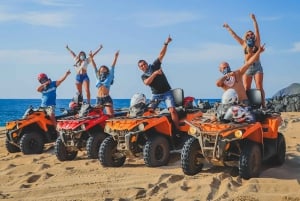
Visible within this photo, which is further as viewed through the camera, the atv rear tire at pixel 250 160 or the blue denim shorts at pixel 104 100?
the blue denim shorts at pixel 104 100

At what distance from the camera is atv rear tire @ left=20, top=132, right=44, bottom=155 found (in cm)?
1281

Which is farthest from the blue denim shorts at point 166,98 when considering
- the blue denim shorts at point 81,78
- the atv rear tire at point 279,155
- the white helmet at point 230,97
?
the blue denim shorts at point 81,78

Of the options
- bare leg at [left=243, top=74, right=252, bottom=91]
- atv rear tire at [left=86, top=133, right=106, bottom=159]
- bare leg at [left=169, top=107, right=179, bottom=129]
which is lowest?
atv rear tire at [left=86, top=133, right=106, bottom=159]

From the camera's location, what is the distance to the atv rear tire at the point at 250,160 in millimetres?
8203

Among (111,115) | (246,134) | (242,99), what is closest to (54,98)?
(111,115)

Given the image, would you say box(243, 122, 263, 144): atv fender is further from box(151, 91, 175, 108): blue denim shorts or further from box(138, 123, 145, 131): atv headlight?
A: box(151, 91, 175, 108): blue denim shorts

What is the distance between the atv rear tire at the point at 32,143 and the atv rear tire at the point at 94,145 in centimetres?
257

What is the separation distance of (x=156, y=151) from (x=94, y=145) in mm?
1644

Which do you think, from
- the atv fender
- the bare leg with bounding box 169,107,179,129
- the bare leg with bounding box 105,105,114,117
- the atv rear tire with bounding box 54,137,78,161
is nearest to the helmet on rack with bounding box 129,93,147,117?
the bare leg with bounding box 169,107,179,129

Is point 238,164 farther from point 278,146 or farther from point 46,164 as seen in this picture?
point 46,164

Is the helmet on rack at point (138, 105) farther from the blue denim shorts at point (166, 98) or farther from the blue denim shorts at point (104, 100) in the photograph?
the blue denim shorts at point (104, 100)

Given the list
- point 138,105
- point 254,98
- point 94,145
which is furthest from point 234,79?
point 94,145

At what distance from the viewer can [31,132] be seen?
43.0 ft

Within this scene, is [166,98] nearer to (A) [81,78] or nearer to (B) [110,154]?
(B) [110,154]
